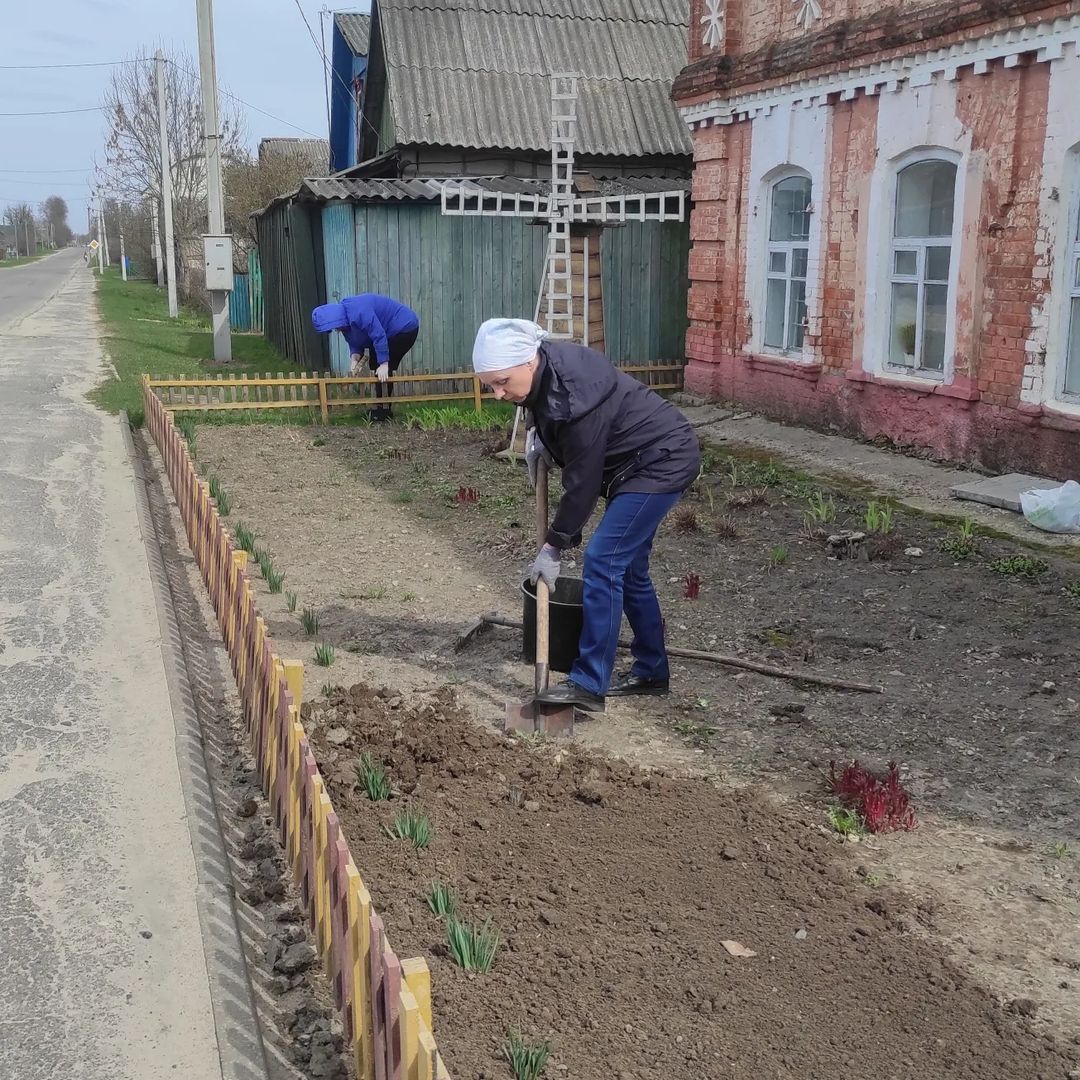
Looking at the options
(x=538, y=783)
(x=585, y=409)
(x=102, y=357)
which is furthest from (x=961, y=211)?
(x=102, y=357)

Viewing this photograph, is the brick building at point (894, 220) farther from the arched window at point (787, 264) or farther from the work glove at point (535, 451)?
the work glove at point (535, 451)

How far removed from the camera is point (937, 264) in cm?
1051

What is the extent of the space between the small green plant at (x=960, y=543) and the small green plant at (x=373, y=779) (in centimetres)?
462

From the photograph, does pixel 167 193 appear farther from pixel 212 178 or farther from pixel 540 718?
pixel 540 718

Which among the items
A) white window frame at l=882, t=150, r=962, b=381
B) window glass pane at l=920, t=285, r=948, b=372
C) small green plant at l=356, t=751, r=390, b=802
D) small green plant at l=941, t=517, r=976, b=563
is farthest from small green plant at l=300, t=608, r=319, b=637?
window glass pane at l=920, t=285, r=948, b=372

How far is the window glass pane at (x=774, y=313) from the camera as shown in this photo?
1296cm

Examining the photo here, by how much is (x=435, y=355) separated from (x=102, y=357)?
8.35m

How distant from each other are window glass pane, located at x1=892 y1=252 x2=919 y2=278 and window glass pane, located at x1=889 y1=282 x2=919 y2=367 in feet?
0.35

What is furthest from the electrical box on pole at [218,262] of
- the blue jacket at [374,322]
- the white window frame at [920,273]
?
the white window frame at [920,273]

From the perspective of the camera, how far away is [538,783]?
4430mm

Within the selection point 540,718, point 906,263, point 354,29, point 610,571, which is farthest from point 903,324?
point 354,29

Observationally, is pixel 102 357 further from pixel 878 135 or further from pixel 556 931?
pixel 556 931

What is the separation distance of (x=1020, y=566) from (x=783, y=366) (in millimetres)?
5623

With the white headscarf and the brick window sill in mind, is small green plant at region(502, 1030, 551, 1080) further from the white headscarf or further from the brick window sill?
the brick window sill
